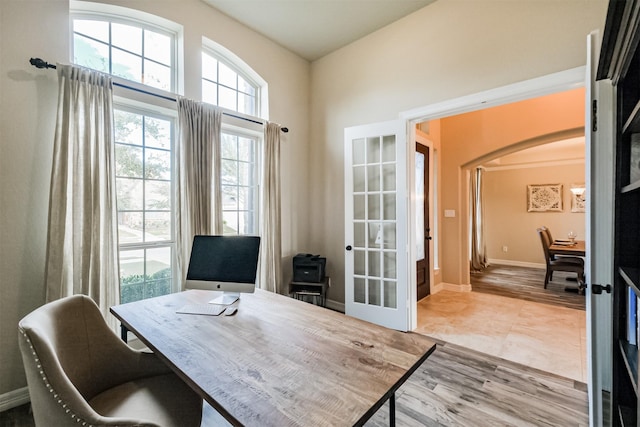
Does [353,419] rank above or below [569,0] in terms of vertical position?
below

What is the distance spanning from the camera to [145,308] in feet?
5.41

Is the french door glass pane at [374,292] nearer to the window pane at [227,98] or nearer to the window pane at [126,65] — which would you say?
the window pane at [227,98]

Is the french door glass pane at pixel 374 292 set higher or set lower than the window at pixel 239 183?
lower

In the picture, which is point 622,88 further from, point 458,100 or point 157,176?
point 157,176

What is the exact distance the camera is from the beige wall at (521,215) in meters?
6.17

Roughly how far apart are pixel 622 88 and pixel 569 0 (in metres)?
1.42

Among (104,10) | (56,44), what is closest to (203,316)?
(56,44)

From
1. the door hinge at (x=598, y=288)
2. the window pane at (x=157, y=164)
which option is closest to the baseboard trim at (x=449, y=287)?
the door hinge at (x=598, y=288)

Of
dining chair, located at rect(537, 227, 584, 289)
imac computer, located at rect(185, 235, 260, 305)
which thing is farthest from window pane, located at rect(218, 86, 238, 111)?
dining chair, located at rect(537, 227, 584, 289)

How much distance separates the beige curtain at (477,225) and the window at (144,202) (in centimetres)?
595

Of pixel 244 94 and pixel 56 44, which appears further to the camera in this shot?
pixel 244 94

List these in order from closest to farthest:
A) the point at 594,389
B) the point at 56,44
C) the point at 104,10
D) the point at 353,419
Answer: the point at 353,419 → the point at 594,389 → the point at 56,44 → the point at 104,10

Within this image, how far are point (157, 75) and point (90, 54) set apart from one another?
19.4 inches

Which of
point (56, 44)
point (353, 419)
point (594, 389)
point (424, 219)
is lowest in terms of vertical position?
point (594, 389)
